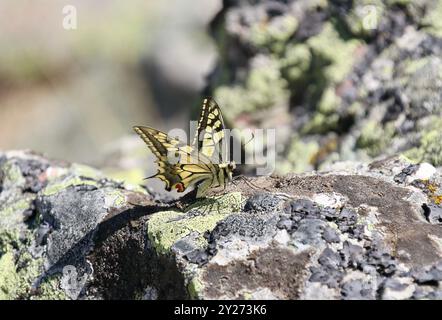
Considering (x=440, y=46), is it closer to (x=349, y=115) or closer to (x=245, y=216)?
(x=349, y=115)

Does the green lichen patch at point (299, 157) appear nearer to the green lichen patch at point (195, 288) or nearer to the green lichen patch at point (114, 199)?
the green lichen patch at point (114, 199)

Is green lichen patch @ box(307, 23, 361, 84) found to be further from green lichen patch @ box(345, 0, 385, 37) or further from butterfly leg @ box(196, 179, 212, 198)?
butterfly leg @ box(196, 179, 212, 198)

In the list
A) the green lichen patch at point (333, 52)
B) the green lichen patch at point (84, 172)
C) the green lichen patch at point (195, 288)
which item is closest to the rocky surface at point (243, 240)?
the green lichen patch at point (195, 288)

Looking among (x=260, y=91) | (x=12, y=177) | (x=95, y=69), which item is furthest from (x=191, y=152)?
(x=95, y=69)

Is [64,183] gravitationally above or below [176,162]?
below

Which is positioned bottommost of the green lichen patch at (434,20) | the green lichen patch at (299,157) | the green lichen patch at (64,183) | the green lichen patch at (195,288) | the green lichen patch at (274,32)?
the green lichen patch at (195,288)

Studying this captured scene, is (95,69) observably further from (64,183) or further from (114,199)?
(114,199)
